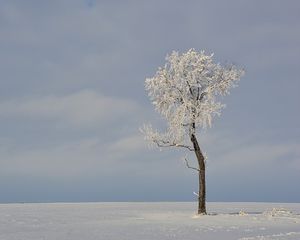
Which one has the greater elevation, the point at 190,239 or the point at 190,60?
the point at 190,60

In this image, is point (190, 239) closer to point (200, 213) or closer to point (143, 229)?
point (143, 229)

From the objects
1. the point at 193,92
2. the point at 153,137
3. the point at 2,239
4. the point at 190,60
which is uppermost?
the point at 190,60

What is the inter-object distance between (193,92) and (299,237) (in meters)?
20.9

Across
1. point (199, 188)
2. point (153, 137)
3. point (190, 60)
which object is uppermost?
point (190, 60)

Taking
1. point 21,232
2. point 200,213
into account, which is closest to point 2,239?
point 21,232

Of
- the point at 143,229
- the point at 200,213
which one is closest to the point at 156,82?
the point at 200,213

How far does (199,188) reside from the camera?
4300cm

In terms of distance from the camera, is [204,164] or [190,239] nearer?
[190,239]

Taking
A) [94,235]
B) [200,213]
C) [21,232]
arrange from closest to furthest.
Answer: [94,235] < [21,232] < [200,213]

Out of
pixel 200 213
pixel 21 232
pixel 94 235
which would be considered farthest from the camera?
pixel 200 213

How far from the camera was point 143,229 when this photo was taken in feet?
94.6

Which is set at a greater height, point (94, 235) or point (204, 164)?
point (204, 164)

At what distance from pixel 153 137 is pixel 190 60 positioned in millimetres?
7282

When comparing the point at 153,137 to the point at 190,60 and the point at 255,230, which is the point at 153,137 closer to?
the point at 190,60
